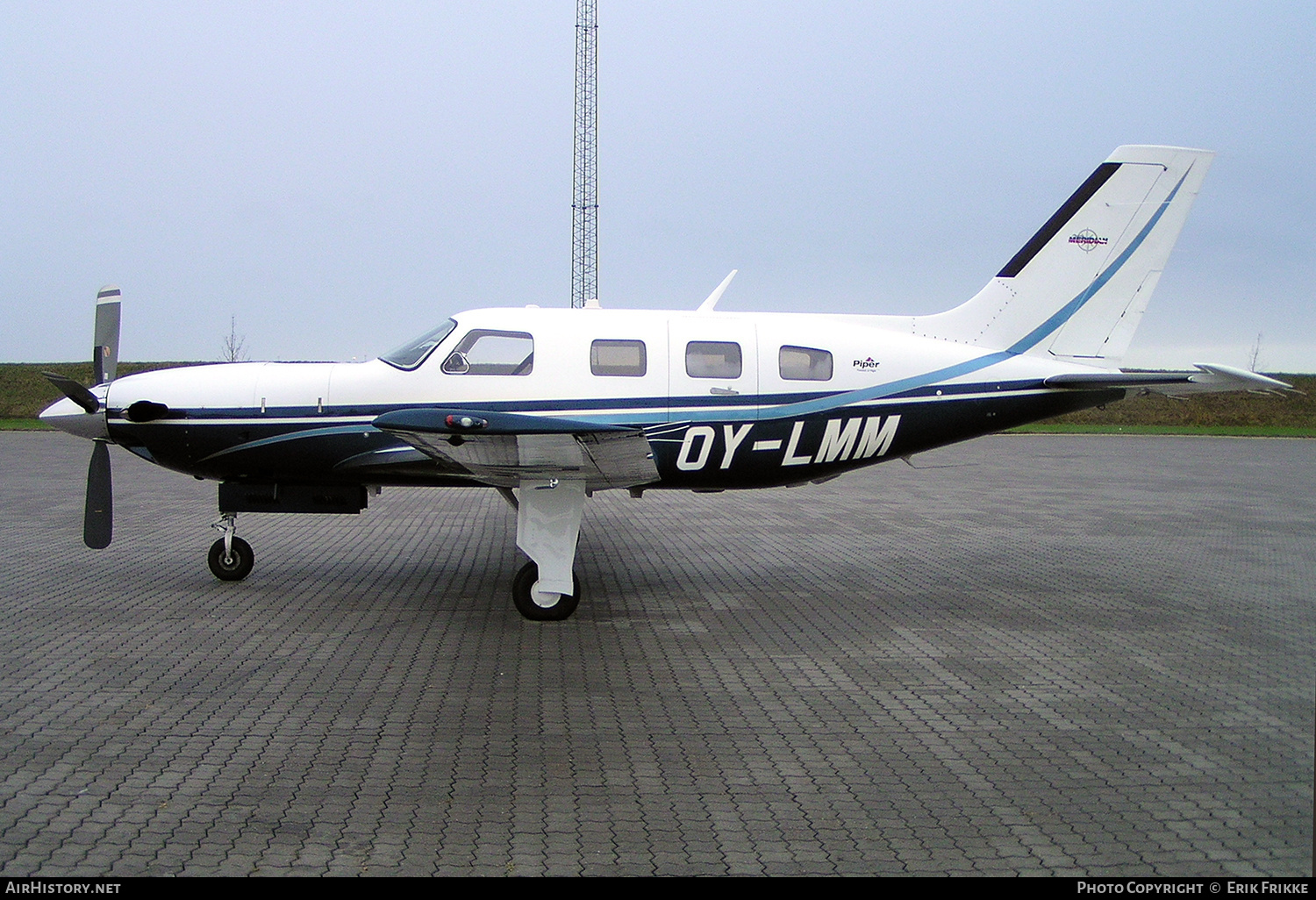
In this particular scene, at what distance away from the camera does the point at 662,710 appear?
215 inches

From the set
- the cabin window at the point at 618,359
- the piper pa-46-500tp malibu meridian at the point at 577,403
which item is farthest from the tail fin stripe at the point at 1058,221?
the cabin window at the point at 618,359

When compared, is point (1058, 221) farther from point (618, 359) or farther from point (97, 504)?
point (97, 504)

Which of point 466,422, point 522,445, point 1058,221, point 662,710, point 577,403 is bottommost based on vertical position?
point 662,710

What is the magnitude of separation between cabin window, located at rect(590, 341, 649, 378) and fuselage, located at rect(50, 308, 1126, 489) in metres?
0.02

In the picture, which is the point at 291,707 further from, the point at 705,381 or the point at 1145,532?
the point at 1145,532

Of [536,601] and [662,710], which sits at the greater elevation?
[536,601]

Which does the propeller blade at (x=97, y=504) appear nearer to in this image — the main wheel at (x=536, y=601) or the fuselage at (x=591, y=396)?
the fuselage at (x=591, y=396)

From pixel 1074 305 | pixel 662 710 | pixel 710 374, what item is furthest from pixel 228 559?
pixel 1074 305

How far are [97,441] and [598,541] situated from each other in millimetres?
5768

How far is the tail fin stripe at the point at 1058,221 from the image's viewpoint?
9188 millimetres

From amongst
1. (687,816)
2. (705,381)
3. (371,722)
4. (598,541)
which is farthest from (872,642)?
(598,541)

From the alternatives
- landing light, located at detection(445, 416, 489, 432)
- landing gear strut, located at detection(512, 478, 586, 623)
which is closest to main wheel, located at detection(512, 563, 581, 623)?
landing gear strut, located at detection(512, 478, 586, 623)

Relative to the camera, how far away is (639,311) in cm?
855

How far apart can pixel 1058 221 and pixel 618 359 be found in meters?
4.94
